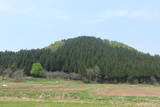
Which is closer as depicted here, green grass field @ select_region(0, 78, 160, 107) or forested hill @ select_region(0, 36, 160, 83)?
green grass field @ select_region(0, 78, 160, 107)

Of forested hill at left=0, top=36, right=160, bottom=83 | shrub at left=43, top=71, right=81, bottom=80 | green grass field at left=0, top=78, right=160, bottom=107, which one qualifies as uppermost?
forested hill at left=0, top=36, right=160, bottom=83

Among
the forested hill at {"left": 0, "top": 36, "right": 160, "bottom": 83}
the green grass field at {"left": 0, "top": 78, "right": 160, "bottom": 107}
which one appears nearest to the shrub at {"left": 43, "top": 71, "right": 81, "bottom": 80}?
the forested hill at {"left": 0, "top": 36, "right": 160, "bottom": 83}

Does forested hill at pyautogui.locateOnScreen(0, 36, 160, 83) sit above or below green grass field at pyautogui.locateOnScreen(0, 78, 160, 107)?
above

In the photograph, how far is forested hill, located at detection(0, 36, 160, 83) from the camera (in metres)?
98.2

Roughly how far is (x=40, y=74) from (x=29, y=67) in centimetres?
1394

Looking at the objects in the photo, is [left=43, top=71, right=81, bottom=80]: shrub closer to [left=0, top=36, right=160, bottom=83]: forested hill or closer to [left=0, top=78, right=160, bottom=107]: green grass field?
[left=0, top=36, right=160, bottom=83]: forested hill

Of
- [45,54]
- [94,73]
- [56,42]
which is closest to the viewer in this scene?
[94,73]

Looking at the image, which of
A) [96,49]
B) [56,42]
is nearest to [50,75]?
[96,49]

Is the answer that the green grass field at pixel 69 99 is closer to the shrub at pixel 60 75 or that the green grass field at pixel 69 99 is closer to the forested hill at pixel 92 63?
the forested hill at pixel 92 63

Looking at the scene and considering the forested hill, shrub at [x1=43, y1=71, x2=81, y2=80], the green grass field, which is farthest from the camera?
shrub at [x1=43, y1=71, x2=81, y2=80]

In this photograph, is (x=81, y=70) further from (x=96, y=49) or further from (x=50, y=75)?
(x=96, y=49)

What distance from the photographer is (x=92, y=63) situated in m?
112

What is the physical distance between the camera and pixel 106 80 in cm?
10075

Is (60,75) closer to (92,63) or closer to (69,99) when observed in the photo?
(92,63)
